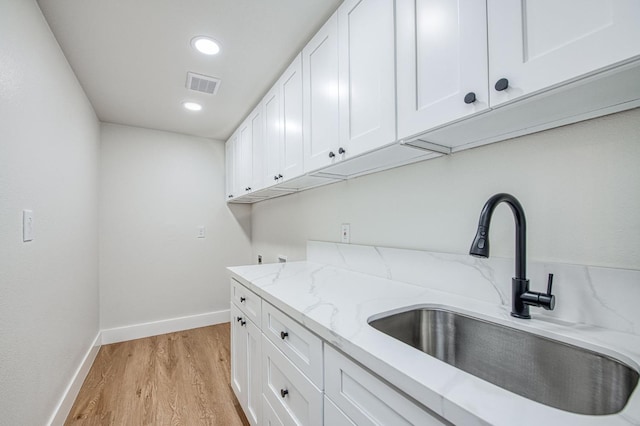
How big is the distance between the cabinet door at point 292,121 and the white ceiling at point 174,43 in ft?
0.48

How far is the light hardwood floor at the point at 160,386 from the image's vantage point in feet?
5.69

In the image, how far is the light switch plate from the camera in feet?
4.06

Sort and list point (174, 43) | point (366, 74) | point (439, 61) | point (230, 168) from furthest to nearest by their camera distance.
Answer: point (230, 168)
point (174, 43)
point (366, 74)
point (439, 61)

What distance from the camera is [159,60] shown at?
1.82 metres

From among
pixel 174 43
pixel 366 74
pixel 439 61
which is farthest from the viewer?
pixel 174 43

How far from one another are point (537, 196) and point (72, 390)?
2.73 m

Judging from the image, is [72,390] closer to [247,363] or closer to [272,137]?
[247,363]

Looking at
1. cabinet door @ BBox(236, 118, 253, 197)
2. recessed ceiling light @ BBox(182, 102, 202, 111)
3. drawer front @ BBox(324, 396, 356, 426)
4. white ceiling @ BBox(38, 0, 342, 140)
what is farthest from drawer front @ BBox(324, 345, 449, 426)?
recessed ceiling light @ BBox(182, 102, 202, 111)

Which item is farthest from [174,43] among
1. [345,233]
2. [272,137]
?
[345,233]

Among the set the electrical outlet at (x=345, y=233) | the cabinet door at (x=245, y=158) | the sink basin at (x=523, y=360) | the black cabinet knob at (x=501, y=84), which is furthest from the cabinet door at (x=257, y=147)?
the black cabinet knob at (x=501, y=84)

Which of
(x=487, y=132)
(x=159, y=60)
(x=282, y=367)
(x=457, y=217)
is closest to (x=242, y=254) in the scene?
(x=159, y=60)

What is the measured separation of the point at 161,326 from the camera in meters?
3.06

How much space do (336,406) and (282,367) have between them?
1.22 feet

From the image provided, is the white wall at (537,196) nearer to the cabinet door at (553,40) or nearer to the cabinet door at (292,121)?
the cabinet door at (553,40)
